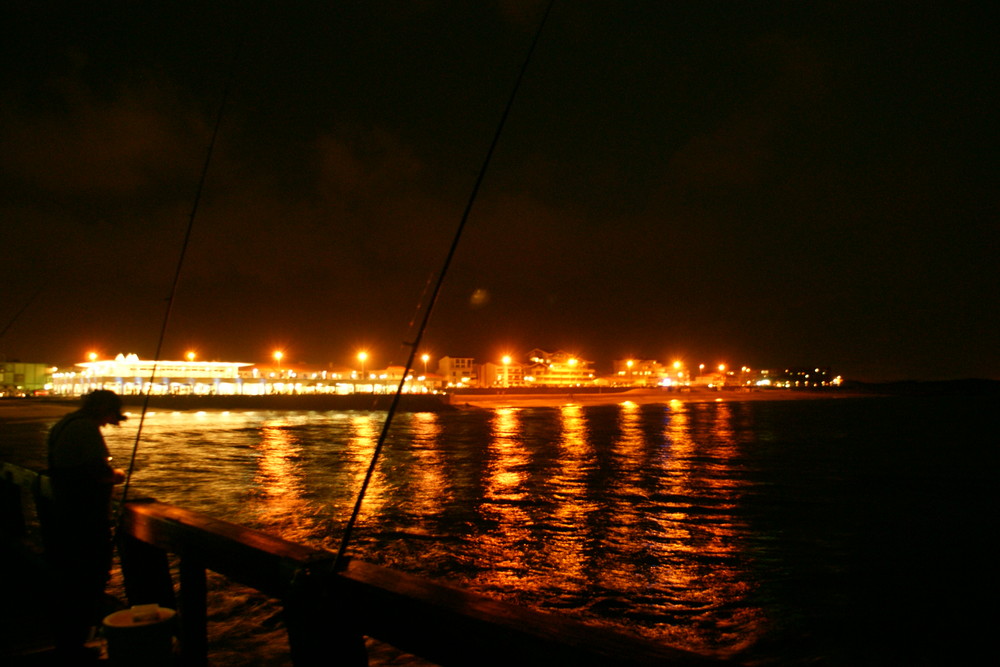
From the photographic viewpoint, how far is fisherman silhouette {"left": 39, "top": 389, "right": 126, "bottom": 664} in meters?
4.51

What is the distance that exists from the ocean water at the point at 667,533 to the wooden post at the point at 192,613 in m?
2.54

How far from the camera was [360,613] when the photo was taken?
9.49ft

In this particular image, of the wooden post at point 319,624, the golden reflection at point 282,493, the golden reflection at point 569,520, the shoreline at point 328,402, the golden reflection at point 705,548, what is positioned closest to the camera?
the wooden post at point 319,624

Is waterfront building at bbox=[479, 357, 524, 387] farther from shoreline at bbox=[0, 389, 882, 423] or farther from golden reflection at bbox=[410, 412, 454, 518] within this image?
golden reflection at bbox=[410, 412, 454, 518]

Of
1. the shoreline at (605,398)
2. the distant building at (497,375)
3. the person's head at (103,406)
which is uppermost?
the distant building at (497,375)

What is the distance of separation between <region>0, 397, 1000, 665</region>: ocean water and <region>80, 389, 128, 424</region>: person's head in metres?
2.95

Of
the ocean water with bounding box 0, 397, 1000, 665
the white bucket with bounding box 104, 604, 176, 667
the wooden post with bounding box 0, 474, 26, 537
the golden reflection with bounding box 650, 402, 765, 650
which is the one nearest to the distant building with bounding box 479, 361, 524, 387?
the ocean water with bounding box 0, 397, 1000, 665

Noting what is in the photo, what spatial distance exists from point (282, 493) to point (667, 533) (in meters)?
10.2

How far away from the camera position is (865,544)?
14133 mm

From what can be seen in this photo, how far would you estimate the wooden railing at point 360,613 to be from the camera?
2.25m

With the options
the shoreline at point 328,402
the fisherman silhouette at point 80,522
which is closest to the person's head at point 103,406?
the fisherman silhouette at point 80,522

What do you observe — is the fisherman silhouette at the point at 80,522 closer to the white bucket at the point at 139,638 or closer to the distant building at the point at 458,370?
the white bucket at the point at 139,638

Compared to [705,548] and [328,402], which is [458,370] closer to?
[328,402]

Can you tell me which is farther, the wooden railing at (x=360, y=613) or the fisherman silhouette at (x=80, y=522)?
the fisherman silhouette at (x=80, y=522)
